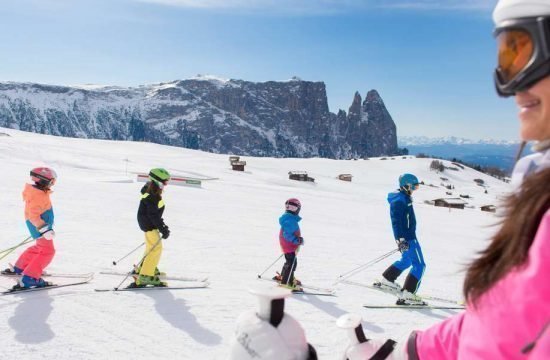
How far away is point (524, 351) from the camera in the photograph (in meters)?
0.96

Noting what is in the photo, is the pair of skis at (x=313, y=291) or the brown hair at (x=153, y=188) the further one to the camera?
the pair of skis at (x=313, y=291)

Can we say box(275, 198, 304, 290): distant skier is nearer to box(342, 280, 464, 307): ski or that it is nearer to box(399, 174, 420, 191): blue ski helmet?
box(342, 280, 464, 307): ski

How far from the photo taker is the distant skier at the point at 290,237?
291 inches

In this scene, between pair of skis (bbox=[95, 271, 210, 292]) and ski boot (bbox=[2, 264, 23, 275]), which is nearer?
pair of skis (bbox=[95, 271, 210, 292])

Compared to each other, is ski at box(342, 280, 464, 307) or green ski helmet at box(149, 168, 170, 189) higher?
green ski helmet at box(149, 168, 170, 189)

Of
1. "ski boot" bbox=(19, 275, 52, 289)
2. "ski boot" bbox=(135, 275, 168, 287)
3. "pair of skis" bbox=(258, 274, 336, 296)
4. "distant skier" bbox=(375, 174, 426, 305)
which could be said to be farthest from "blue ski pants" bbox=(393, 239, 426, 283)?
"ski boot" bbox=(19, 275, 52, 289)

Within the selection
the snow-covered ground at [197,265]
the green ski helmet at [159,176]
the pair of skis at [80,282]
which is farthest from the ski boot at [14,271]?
the green ski helmet at [159,176]

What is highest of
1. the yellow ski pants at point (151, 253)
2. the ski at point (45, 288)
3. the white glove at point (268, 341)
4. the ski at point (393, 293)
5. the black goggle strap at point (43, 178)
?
the white glove at point (268, 341)

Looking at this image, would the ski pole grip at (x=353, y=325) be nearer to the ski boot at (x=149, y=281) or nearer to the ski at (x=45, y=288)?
the ski boot at (x=149, y=281)

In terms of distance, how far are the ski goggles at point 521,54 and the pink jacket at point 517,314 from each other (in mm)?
435

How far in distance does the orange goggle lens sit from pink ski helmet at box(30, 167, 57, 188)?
22.3ft

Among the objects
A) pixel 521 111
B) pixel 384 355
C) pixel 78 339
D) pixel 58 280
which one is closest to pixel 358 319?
pixel 384 355

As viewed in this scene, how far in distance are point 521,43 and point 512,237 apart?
0.61m

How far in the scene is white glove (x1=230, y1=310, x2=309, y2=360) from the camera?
48.4 inches
